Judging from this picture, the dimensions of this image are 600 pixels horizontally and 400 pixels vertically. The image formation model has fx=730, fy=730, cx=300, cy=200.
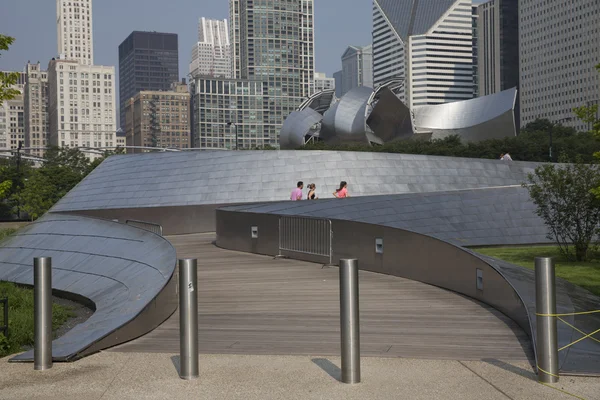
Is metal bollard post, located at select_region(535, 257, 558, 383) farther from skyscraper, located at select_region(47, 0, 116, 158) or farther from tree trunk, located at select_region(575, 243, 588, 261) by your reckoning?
skyscraper, located at select_region(47, 0, 116, 158)

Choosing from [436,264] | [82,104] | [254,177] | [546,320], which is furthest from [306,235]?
[82,104]

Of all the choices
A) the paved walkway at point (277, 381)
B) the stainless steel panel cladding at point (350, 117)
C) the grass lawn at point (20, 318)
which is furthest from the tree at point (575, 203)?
the stainless steel panel cladding at point (350, 117)

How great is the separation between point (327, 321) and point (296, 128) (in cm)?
5547

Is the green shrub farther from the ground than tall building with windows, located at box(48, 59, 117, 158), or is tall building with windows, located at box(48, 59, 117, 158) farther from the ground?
tall building with windows, located at box(48, 59, 117, 158)

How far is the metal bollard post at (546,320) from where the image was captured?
205 inches

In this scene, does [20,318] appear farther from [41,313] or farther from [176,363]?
[176,363]

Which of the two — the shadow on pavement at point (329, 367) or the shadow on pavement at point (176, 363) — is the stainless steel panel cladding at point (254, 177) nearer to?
the shadow on pavement at point (176, 363)

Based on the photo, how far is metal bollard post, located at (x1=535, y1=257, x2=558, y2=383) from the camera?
5219 millimetres

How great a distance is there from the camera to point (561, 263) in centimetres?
1232

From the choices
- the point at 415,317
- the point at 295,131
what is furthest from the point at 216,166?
the point at 295,131

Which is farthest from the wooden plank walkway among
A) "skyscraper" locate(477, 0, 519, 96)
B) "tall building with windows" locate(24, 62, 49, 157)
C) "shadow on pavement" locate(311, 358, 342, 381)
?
"tall building with windows" locate(24, 62, 49, 157)

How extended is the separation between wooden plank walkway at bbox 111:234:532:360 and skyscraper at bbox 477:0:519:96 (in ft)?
545

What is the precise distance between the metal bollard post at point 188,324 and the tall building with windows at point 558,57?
13402 cm

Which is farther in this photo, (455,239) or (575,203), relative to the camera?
(455,239)
